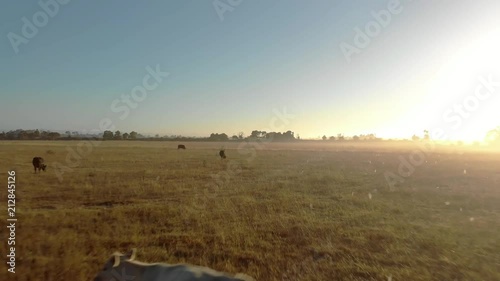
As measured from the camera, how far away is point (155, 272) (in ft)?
15.5

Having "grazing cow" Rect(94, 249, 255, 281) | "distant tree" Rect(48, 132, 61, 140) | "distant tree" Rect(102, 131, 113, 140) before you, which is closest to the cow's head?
"grazing cow" Rect(94, 249, 255, 281)

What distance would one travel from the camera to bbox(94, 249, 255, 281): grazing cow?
4.23 m

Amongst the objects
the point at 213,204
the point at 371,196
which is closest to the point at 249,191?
the point at 213,204

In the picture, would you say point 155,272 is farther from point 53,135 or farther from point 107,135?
point 53,135

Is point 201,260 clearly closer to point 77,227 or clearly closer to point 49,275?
point 49,275

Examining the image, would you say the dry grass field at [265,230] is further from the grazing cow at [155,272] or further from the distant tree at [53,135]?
the distant tree at [53,135]

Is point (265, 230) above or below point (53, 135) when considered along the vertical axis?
below

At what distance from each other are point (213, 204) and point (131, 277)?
9364 mm

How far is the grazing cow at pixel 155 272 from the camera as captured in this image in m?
4.23

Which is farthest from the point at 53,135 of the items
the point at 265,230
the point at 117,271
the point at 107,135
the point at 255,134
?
the point at 117,271

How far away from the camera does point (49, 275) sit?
5734 millimetres

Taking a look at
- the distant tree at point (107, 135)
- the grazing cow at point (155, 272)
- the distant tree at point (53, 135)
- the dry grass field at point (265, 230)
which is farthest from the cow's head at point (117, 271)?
the distant tree at point (53, 135)

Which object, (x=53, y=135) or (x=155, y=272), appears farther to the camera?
(x=53, y=135)

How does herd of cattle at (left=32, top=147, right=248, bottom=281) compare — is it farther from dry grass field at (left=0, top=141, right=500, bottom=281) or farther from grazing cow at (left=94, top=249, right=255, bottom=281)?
dry grass field at (left=0, top=141, right=500, bottom=281)
